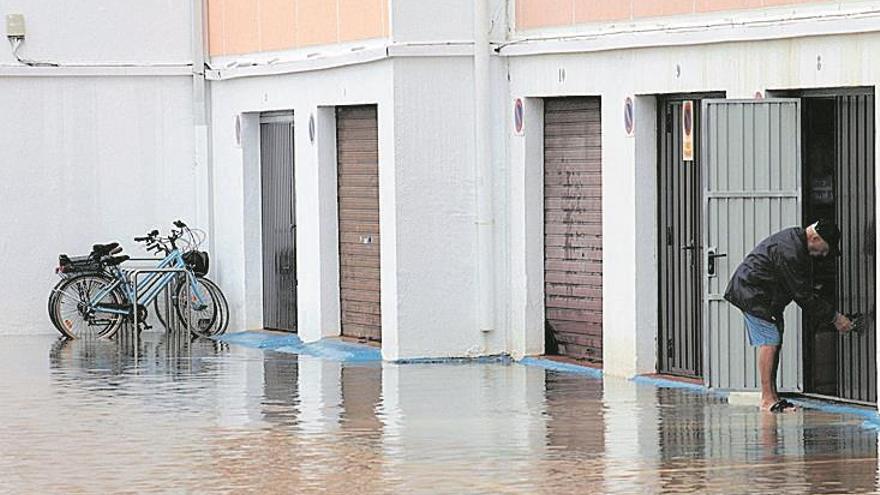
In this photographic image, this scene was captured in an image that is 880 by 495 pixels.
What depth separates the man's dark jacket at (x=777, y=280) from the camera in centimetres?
1609

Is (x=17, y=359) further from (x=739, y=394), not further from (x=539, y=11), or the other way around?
(x=739, y=394)

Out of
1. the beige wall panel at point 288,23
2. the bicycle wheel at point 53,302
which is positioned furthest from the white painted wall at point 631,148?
the bicycle wheel at point 53,302

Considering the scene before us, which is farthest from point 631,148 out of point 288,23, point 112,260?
point 112,260

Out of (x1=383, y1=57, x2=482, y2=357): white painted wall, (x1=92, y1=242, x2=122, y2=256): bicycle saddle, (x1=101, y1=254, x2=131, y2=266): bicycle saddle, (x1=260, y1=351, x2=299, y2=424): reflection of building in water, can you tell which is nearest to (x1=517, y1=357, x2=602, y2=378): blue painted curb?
(x1=383, y1=57, x2=482, y2=357): white painted wall

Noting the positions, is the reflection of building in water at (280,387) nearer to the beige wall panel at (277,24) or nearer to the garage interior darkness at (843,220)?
the beige wall panel at (277,24)

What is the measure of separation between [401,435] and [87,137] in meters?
11.8

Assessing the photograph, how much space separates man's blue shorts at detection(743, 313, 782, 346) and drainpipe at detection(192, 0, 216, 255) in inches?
446

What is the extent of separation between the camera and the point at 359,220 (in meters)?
22.9

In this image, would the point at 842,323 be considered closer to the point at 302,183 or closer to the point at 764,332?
the point at 764,332

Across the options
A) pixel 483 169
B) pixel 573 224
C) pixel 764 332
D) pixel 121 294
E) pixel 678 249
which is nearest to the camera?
pixel 764 332

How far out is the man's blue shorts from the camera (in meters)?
16.3

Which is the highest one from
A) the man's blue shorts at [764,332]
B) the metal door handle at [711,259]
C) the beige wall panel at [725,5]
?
the beige wall panel at [725,5]

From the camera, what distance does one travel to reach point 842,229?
16.8 m

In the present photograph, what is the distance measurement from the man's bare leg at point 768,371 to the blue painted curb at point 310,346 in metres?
6.04
